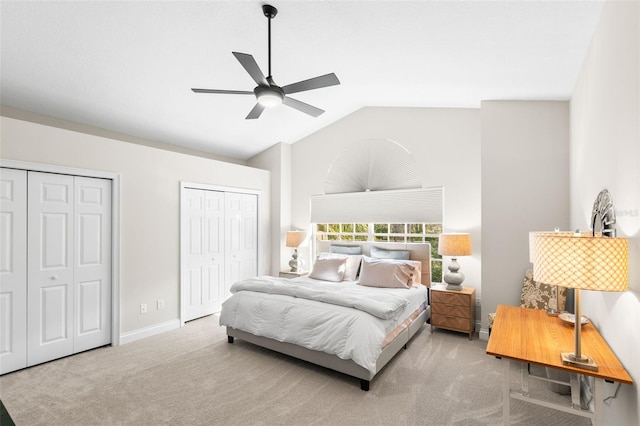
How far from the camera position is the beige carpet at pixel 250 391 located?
2303mm

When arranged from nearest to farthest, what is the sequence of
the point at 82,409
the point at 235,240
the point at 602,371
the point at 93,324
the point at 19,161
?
the point at 602,371, the point at 82,409, the point at 19,161, the point at 93,324, the point at 235,240

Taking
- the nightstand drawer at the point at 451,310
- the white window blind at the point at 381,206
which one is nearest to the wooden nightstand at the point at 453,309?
the nightstand drawer at the point at 451,310

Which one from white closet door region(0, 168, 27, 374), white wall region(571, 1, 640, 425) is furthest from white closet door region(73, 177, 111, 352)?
white wall region(571, 1, 640, 425)

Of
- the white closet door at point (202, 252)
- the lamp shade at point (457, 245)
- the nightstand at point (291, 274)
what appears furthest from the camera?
the nightstand at point (291, 274)

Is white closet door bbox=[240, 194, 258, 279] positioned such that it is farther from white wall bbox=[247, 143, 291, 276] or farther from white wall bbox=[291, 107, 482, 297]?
white wall bbox=[291, 107, 482, 297]

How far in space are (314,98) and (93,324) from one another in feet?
12.6

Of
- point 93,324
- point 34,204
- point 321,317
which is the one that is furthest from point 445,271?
point 34,204

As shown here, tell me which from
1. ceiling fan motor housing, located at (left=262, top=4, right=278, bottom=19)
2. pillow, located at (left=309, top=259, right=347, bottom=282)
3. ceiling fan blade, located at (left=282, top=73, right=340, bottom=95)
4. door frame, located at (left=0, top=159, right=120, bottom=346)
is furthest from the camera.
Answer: pillow, located at (left=309, top=259, right=347, bottom=282)

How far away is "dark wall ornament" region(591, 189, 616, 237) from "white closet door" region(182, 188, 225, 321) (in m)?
4.42

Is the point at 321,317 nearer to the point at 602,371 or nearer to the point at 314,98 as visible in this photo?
the point at 602,371

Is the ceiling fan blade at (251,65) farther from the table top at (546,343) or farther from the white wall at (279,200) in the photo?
the white wall at (279,200)

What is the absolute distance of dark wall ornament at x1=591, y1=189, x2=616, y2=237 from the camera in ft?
6.15

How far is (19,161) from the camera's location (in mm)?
2984

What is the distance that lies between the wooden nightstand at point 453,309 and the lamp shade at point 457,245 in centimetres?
48
